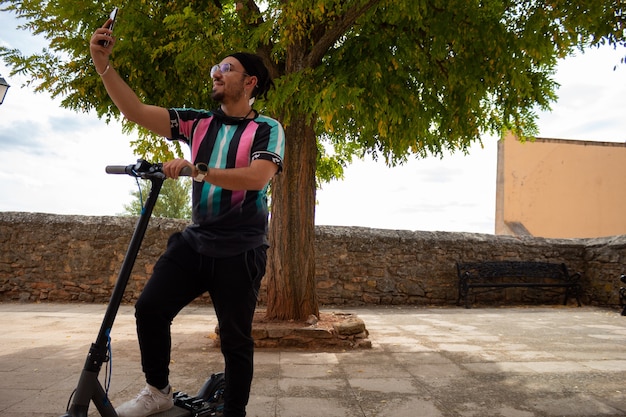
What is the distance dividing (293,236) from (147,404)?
4023 mm

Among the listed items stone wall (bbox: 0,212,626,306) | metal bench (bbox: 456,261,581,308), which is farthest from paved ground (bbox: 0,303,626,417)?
metal bench (bbox: 456,261,581,308)

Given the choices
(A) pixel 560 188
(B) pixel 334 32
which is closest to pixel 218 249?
(B) pixel 334 32

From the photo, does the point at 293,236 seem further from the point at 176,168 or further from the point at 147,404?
the point at 176,168

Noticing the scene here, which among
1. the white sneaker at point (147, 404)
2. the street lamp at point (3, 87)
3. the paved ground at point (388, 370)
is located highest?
the street lamp at point (3, 87)

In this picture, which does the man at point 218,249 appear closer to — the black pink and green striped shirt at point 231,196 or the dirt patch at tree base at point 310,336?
the black pink and green striped shirt at point 231,196

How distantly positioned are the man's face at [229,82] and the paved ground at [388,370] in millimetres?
2035

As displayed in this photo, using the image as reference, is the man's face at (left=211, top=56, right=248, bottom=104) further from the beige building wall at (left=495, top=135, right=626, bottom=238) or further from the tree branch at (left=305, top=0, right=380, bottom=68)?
the beige building wall at (left=495, top=135, right=626, bottom=238)

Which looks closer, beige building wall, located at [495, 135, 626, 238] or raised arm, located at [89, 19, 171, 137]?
raised arm, located at [89, 19, 171, 137]

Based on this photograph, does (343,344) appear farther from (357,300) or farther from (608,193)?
(608,193)

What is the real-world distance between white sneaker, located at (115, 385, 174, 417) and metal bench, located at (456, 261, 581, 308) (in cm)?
923

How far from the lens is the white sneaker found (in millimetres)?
2463

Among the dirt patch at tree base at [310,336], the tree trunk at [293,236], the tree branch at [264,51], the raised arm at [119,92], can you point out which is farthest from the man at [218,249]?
the tree branch at [264,51]

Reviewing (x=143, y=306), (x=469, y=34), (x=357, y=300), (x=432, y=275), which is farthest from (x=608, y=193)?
(x=143, y=306)

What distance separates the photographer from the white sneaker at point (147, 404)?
246 cm
